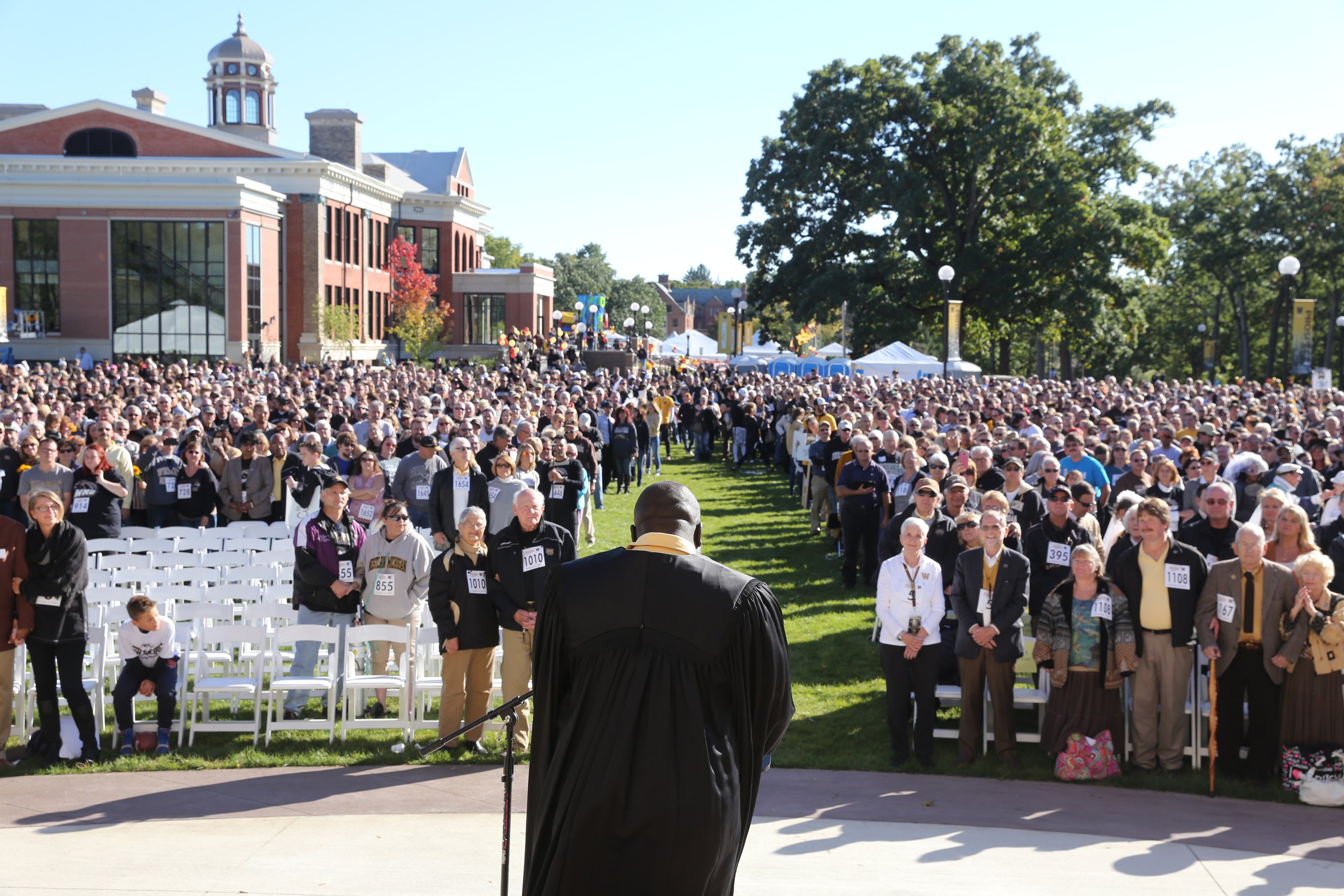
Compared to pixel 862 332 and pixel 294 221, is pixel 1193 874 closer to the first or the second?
pixel 862 332

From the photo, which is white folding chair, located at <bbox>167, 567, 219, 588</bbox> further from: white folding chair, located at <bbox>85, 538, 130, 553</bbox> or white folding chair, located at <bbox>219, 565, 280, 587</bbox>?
white folding chair, located at <bbox>85, 538, 130, 553</bbox>

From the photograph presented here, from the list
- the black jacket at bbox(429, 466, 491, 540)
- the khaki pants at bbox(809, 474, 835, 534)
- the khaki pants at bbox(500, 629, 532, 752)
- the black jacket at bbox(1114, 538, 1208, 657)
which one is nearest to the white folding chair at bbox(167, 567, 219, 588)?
the black jacket at bbox(429, 466, 491, 540)

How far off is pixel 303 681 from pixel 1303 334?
2449 cm

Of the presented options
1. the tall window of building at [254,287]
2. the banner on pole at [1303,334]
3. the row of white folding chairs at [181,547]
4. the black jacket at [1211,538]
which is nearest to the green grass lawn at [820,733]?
the black jacket at [1211,538]

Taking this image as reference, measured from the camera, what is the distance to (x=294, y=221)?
58312 mm

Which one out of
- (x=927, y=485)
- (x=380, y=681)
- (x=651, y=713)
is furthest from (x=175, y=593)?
(x=651, y=713)

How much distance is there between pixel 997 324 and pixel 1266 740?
45399mm

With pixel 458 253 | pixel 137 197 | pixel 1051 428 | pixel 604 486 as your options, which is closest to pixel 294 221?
pixel 137 197

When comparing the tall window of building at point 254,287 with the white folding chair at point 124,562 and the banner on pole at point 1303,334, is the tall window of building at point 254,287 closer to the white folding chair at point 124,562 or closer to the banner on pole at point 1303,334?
the banner on pole at point 1303,334

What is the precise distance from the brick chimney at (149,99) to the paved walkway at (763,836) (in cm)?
6927

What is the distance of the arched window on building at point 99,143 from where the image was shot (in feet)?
180

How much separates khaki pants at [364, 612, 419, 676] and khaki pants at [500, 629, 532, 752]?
2.60 ft

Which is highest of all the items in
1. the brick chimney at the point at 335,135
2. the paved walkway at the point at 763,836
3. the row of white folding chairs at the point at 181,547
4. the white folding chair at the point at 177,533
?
the brick chimney at the point at 335,135

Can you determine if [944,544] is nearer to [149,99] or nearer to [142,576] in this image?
[142,576]
